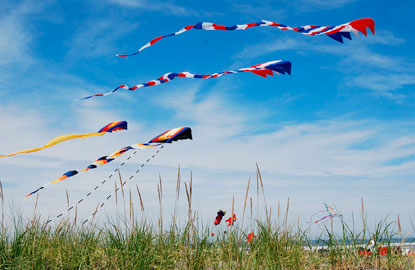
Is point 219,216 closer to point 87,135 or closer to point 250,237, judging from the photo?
point 250,237

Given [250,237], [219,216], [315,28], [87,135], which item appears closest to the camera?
[87,135]

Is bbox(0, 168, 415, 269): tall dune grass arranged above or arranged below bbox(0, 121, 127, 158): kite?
below

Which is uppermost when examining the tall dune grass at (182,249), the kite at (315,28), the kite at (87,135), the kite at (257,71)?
the kite at (315,28)

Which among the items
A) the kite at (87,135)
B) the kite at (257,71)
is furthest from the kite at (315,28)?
the kite at (87,135)

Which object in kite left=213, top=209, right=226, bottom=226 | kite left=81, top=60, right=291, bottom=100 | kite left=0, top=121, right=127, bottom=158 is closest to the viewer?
kite left=0, top=121, right=127, bottom=158

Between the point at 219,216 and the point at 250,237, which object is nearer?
the point at 250,237

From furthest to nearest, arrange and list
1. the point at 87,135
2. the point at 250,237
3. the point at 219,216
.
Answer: the point at 219,216
the point at 250,237
the point at 87,135

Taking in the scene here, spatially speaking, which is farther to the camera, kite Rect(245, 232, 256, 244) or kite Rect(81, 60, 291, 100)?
kite Rect(245, 232, 256, 244)

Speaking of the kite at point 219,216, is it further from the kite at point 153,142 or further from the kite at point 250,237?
the kite at point 153,142

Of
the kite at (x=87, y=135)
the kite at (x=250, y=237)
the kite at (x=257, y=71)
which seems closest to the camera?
the kite at (x=87, y=135)

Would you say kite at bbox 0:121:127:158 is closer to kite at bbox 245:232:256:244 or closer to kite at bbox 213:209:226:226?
kite at bbox 213:209:226:226

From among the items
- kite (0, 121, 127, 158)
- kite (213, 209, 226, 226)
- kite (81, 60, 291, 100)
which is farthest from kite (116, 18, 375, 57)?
kite (213, 209, 226, 226)

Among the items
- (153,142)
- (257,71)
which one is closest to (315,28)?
(257,71)

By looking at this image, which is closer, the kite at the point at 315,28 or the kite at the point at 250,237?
the kite at the point at 315,28
